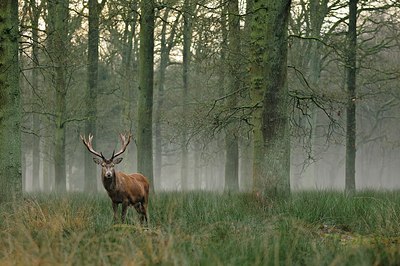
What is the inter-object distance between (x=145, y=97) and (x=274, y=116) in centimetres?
608

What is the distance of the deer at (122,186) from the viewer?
8734mm

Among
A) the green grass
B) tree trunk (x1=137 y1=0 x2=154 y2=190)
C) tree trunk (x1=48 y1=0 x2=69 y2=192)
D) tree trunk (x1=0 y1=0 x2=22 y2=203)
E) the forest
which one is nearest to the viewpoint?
the green grass

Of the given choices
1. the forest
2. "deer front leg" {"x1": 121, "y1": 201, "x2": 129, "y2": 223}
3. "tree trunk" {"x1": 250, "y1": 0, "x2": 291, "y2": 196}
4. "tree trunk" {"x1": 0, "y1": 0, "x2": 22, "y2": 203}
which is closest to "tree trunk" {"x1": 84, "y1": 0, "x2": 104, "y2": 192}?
the forest

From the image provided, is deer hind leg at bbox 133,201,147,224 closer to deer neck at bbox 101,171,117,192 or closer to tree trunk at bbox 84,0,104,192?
deer neck at bbox 101,171,117,192

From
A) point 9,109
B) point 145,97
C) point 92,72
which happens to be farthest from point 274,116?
point 92,72

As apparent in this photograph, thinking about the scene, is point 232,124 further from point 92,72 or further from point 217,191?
point 92,72

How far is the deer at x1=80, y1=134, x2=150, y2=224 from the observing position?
8.73 m

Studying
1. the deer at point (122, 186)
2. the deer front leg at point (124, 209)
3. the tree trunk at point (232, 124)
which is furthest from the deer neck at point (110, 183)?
the tree trunk at point (232, 124)

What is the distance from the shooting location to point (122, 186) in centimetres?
917

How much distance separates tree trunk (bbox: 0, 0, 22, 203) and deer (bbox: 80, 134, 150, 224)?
1791 millimetres

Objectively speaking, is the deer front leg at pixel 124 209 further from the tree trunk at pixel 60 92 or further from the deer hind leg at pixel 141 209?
the tree trunk at pixel 60 92

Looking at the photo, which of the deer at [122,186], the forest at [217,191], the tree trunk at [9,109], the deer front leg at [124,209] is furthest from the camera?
the tree trunk at [9,109]

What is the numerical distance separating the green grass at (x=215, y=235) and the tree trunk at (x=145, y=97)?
14.5ft

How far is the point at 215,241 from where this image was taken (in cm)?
587
